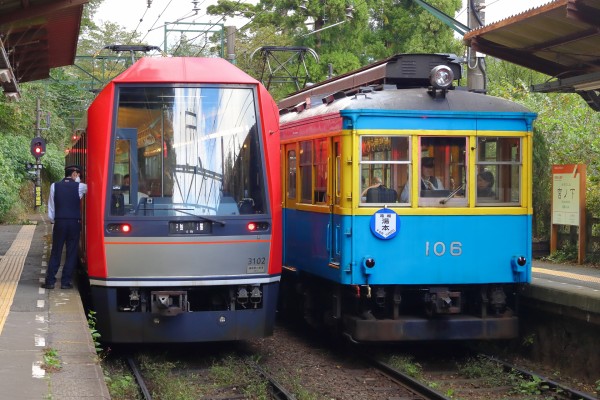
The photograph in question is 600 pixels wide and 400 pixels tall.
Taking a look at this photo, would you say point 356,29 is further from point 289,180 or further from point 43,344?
point 43,344

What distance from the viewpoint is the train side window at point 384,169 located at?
10.1 metres

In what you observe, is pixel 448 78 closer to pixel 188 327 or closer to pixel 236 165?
pixel 236 165

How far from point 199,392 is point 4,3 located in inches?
254

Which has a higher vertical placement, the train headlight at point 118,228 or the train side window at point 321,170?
the train side window at point 321,170

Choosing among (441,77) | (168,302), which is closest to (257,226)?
(168,302)

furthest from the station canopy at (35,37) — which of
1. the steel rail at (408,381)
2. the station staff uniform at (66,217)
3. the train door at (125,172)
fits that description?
the steel rail at (408,381)

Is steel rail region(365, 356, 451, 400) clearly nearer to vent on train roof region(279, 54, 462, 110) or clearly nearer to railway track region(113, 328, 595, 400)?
railway track region(113, 328, 595, 400)

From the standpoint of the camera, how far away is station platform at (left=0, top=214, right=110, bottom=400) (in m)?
6.72

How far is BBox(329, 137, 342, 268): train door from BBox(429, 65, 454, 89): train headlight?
3.95ft

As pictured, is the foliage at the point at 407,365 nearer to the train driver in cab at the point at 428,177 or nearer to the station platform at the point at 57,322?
the station platform at the point at 57,322

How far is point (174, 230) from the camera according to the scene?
9.67 m

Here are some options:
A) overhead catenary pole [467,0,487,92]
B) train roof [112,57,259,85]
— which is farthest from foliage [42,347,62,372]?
overhead catenary pole [467,0,487,92]

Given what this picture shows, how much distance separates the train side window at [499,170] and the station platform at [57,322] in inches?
46.9

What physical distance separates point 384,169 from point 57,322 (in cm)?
372
